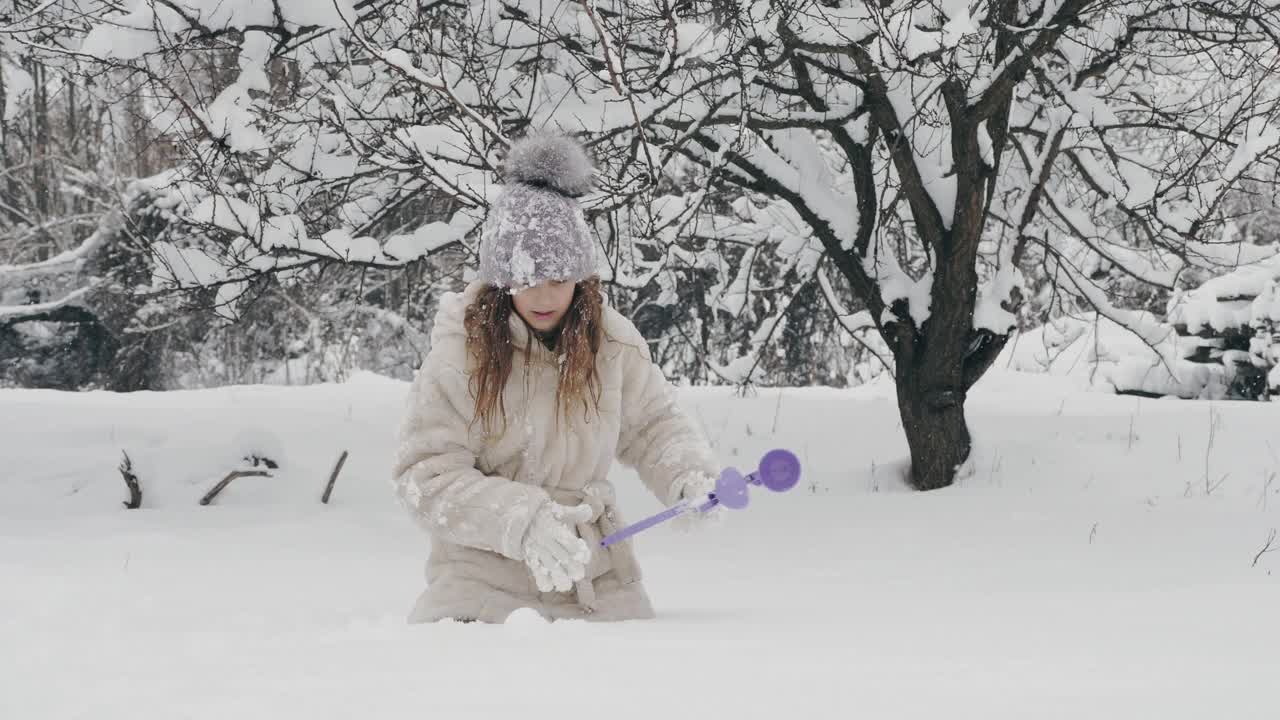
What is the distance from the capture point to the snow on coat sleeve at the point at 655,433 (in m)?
2.42

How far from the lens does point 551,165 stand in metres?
2.38

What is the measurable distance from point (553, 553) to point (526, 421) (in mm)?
339

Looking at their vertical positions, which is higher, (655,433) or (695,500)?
(655,433)

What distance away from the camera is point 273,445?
5.59m

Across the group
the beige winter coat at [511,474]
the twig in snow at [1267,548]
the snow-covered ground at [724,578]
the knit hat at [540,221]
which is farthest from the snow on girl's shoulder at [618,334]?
the twig in snow at [1267,548]

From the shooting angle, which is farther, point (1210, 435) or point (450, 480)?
point (1210, 435)

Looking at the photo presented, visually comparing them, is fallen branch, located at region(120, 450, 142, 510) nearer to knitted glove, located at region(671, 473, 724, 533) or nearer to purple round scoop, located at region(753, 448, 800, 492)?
knitted glove, located at region(671, 473, 724, 533)

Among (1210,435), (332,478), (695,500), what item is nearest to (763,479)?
(695,500)

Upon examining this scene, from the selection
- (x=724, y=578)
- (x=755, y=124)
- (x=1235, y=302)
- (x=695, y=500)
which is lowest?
(x=724, y=578)

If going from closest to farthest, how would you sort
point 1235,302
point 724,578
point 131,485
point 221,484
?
point 724,578 → point 131,485 → point 221,484 → point 1235,302

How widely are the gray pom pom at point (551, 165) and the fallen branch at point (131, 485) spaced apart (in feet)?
10.9

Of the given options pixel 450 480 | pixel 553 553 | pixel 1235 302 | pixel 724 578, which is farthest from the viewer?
pixel 1235 302

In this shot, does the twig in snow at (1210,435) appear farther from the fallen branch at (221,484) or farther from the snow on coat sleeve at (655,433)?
the fallen branch at (221,484)

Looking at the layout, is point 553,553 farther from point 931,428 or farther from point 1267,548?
point 931,428
